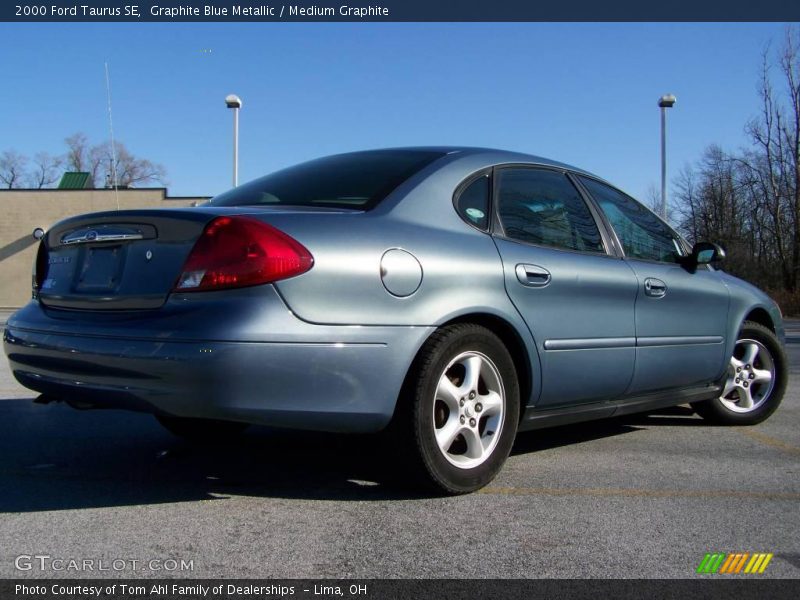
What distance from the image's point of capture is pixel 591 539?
10.1ft

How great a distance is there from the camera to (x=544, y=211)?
424cm

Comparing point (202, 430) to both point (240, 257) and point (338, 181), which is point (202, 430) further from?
point (240, 257)

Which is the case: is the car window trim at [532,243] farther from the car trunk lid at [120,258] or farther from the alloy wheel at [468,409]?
the car trunk lid at [120,258]

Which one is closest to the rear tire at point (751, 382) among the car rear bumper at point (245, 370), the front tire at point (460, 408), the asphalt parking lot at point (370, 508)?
the asphalt parking lot at point (370, 508)

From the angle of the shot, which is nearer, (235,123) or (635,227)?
(635,227)

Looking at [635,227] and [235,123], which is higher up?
[235,123]

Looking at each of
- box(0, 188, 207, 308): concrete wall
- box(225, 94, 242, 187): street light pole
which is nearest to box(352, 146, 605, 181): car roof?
box(225, 94, 242, 187): street light pole

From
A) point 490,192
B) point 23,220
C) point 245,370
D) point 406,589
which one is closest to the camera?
point 406,589

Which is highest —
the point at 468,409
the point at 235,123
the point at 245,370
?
the point at 235,123

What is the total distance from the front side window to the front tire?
135cm

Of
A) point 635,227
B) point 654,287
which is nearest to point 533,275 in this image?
point 654,287

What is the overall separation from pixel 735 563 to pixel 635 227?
2.41 m

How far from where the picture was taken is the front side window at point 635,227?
4.68m

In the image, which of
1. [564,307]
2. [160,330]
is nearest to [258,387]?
[160,330]
